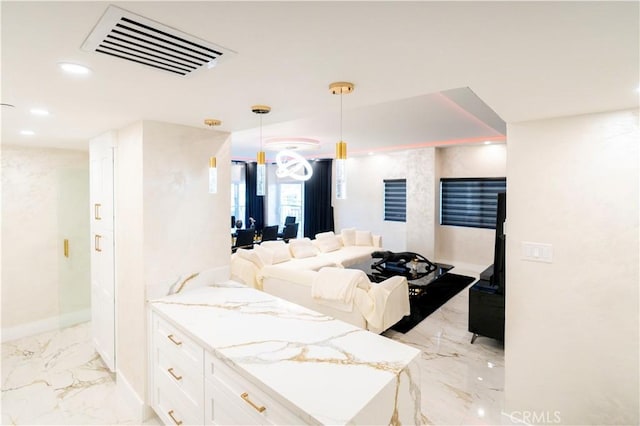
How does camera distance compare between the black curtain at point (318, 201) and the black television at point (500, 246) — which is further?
the black curtain at point (318, 201)

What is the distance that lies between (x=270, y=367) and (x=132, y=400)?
70.1 inches

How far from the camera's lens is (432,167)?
681 centimetres

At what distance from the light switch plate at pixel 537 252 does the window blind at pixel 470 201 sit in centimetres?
446

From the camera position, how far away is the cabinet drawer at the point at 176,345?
181cm

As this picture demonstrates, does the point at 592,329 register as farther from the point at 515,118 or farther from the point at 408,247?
the point at 408,247

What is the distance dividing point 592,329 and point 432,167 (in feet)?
16.7

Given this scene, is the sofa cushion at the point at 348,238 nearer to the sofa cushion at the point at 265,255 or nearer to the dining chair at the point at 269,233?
the dining chair at the point at 269,233

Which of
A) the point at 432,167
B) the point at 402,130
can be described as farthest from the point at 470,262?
the point at 402,130

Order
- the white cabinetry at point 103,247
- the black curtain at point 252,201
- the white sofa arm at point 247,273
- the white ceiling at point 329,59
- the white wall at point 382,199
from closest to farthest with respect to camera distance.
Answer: the white ceiling at point 329,59 → the white cabinetry at point 103,247 → the white sofa arm at point 247,273 → the white wall at point 382,199 → the black curtain at point 252,201

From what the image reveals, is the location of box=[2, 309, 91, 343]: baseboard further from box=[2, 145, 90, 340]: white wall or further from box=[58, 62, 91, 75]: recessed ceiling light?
box=[58, 62, 91, 75]: recessed ceiling light

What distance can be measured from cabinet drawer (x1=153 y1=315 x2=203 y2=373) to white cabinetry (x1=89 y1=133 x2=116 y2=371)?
3.00 feet

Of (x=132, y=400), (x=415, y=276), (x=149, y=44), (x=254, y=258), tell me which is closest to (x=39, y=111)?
(x=149, y=44)

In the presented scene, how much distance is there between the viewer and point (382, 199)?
7953 millimetres

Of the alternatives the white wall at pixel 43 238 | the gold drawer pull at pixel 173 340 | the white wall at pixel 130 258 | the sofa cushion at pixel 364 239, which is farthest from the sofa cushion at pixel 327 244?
the gold drawer pull at pixel 173 340
